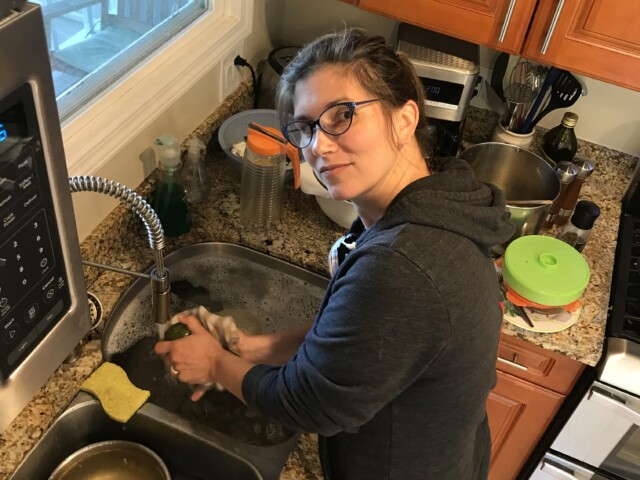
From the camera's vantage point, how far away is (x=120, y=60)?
126 centimetres

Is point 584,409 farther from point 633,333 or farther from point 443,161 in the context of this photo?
point 443,161

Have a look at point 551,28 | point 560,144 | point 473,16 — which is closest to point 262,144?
point 473,16

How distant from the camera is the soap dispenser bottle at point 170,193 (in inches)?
49.4

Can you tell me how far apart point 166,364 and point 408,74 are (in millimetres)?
637

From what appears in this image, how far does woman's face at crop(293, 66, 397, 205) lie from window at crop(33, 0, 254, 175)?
1.50 feet

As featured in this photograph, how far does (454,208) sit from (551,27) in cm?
74

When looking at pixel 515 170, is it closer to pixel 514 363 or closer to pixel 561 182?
pixel 561 182

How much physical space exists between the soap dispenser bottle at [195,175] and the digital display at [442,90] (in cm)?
56

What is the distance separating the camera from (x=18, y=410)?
0.88 m

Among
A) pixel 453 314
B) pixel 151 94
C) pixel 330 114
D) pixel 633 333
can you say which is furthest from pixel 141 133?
pixel 633 333

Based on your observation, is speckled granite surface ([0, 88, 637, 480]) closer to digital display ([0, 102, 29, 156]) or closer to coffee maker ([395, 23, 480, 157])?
coffee maker ([395, 23, 480, 157])

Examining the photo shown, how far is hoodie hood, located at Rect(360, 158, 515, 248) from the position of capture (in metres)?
0.79

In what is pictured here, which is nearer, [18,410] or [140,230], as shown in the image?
[18,410]

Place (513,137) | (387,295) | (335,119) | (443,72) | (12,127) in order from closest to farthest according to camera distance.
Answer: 1. (12,127)
2. (387,295)
3. (335,119)
4. (443,72)
5. (513,137)
